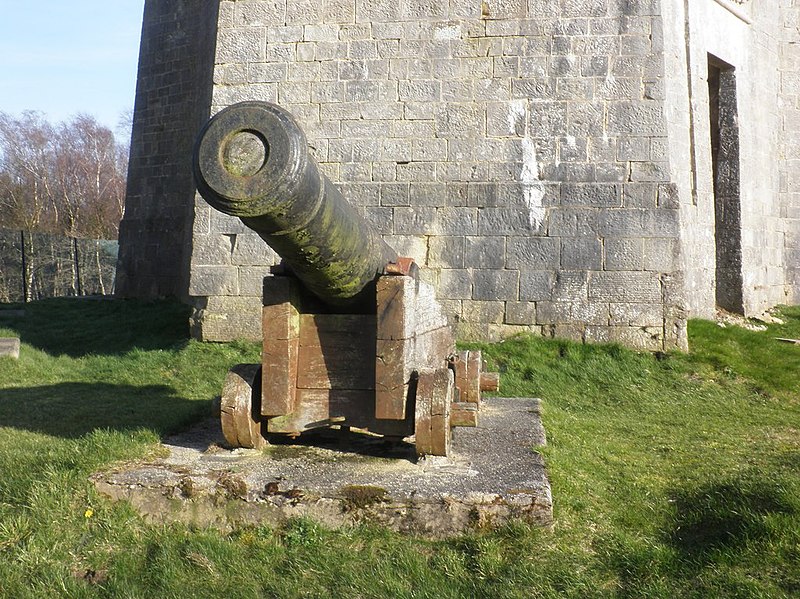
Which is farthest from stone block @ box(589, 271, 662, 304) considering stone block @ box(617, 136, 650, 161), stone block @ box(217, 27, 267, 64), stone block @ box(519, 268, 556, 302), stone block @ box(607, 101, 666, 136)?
stone block @ box(217, 27, 267, 64)

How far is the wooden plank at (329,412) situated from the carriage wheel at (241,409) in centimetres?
12

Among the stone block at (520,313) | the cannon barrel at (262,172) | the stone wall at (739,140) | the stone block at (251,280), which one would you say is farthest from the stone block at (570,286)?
the cannon barrel at (262,172)

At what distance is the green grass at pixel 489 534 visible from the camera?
10.5 ft

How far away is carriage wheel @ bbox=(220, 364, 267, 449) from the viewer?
429 cm

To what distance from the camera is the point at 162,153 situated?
14406mm

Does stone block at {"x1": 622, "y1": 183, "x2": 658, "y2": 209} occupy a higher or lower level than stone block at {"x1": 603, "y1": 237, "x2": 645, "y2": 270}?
higher

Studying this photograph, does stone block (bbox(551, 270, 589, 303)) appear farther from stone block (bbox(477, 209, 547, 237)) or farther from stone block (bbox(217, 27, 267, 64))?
stone block (bbox(217, 27, 267, 64))

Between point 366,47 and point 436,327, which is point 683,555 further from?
point 366,47

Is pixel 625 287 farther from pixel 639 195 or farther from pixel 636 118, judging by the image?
pixel 636 118

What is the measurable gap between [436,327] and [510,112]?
404 cm

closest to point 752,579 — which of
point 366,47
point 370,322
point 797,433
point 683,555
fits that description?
point 683,555

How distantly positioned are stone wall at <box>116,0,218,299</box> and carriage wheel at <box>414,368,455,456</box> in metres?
9.82

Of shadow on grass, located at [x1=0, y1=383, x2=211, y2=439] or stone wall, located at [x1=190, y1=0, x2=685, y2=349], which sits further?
stone wall, located at [x1=190, y1=0, x2=685, y2=349]

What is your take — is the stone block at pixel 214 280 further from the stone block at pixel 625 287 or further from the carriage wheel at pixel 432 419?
the carriage wheel at pixel 432 419
